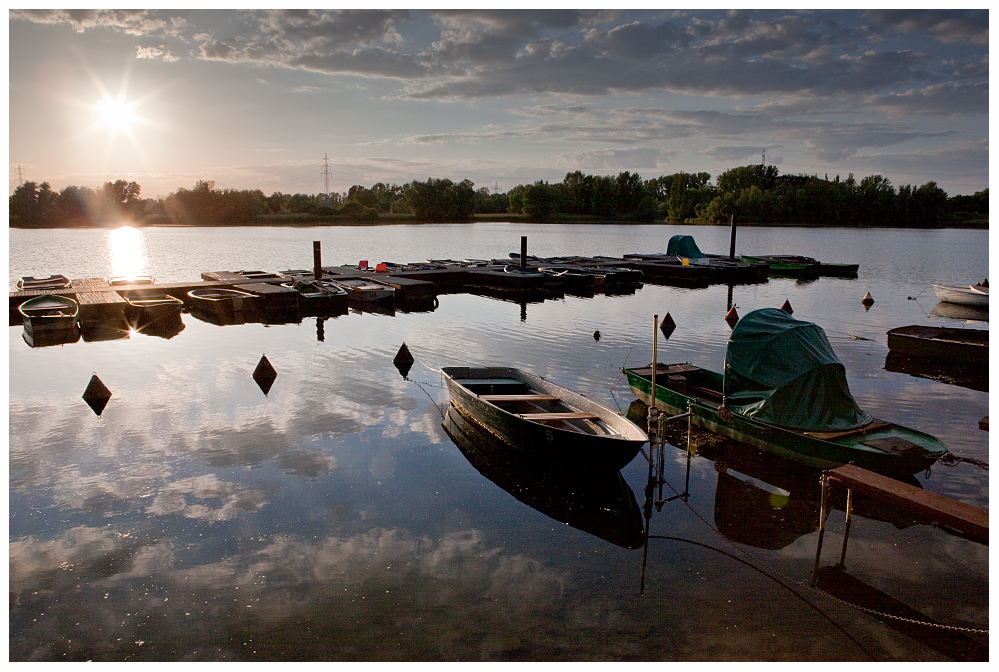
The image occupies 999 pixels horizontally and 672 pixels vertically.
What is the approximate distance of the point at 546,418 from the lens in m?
14.3

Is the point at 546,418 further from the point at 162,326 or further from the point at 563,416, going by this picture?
the point at 162,326

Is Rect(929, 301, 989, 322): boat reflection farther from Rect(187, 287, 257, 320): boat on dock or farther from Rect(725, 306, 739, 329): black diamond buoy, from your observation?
Rect(187, 287, 257, 320): boat on dock

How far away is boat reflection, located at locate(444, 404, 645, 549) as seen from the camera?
11617mm

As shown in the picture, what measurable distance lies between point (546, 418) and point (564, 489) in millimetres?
1809

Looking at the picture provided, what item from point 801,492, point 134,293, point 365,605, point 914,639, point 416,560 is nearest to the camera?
point 914,639

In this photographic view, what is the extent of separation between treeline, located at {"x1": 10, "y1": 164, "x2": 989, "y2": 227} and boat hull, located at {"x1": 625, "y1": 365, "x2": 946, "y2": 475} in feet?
526

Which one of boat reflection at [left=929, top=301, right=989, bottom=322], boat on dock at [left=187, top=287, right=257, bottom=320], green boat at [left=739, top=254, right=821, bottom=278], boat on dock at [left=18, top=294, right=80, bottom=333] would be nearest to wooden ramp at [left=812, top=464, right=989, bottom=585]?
boat on dock at [left=18, top=294, right=80, bottom=333]

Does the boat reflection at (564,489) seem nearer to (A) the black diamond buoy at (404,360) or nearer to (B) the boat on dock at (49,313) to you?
(A) the black diamond buoy at (404,360)

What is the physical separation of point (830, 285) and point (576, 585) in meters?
52.1

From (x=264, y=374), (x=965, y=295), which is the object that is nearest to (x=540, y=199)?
(x=965, y=295)

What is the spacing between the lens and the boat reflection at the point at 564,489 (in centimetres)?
1162

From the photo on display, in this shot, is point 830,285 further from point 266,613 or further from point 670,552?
point 266,613

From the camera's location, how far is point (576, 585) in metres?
9.57

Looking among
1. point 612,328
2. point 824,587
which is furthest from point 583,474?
point 612,328
